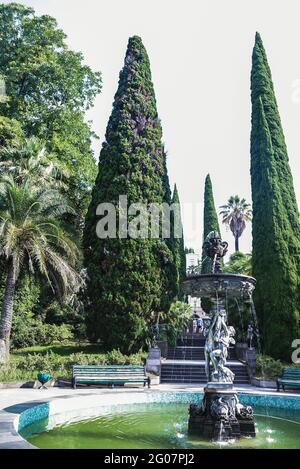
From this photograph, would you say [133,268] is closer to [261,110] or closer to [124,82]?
[124,82]

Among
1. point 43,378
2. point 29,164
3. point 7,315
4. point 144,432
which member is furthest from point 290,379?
point 29,164

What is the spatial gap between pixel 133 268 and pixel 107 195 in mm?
3907

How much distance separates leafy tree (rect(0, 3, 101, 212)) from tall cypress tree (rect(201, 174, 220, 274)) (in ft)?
64.6

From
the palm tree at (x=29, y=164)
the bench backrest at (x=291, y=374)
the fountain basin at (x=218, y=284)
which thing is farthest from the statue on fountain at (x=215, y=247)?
the palm tree at (x=29, y=164)

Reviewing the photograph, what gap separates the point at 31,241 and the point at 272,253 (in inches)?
448

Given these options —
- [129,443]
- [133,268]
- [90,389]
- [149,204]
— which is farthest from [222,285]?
[149,204]

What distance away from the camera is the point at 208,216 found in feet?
148

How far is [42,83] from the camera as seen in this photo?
2592 cm

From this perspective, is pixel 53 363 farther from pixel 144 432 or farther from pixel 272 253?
pixel 272 253

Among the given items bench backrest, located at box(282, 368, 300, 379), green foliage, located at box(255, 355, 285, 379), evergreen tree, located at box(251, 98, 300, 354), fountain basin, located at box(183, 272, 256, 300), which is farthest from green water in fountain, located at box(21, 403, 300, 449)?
evergreen tree, located at box(251, 98, 300, 354)

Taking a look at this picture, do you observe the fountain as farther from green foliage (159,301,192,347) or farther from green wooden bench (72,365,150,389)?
green foliage (159,301,192,347)

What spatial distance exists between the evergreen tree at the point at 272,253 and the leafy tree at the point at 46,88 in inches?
390

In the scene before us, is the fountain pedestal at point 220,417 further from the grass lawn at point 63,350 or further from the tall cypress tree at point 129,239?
the grass lawn at point 63,350

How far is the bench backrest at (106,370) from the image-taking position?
15.7m
